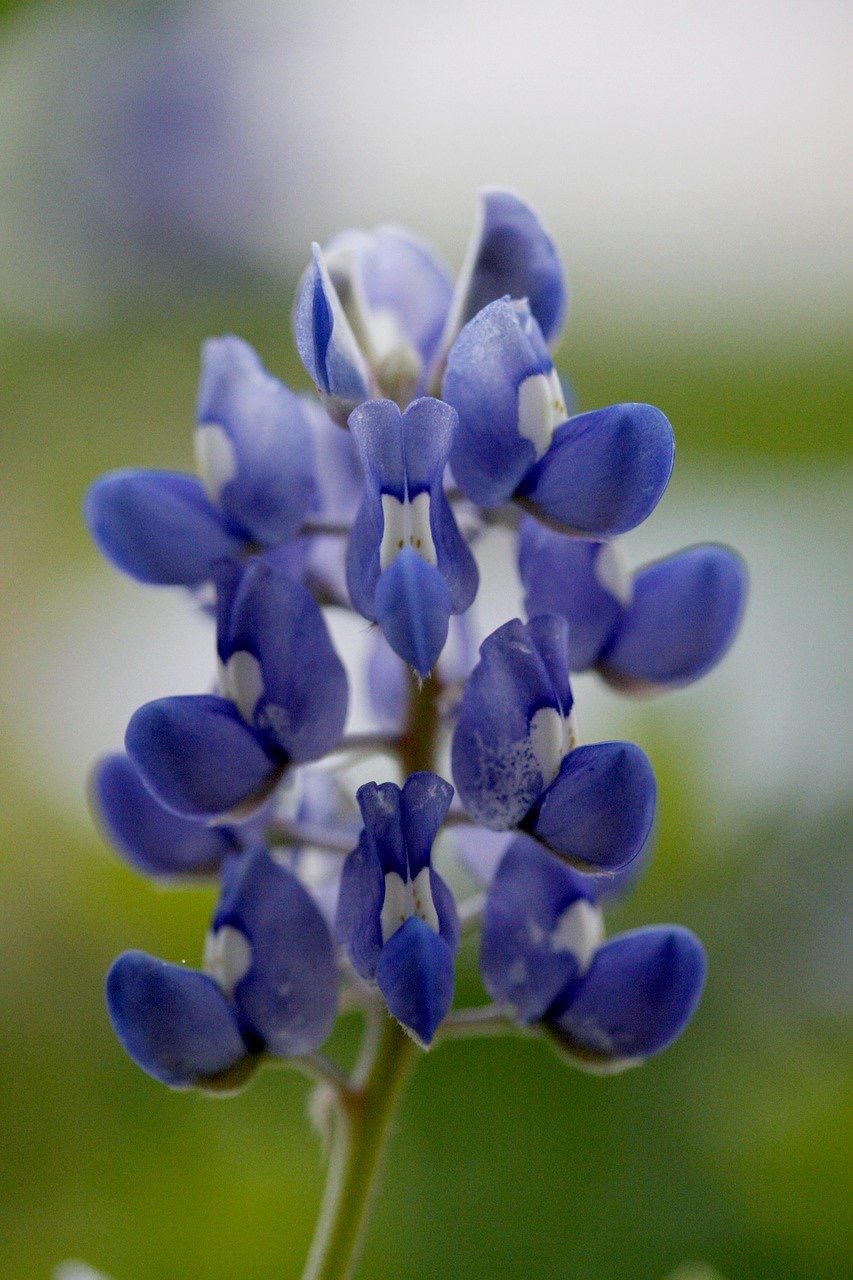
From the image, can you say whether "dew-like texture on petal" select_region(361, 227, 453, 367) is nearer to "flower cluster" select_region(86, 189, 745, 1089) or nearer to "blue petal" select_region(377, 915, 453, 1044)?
"flower cluster" select_region(86, 189, 745, 1089)

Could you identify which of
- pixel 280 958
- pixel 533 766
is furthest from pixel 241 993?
pixel 533 766

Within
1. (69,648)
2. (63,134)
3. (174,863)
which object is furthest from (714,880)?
(63,134)

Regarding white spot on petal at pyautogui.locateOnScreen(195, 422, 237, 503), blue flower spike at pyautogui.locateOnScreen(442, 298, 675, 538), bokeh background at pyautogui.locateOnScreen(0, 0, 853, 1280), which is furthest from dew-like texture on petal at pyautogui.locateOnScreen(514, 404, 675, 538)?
bokeh background at pyautogui.locateOnScreen(0, 0, 853, 1280)

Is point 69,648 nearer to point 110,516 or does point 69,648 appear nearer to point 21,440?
point 21,440

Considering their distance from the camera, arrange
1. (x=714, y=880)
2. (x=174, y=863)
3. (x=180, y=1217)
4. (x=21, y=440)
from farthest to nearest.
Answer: (x=21, y=440) → (x=714, y=880) → (x=180, y=1217) → (x=174, y=863)

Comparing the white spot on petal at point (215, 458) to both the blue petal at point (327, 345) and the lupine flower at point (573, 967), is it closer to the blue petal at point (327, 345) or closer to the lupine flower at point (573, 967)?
the blue petal at point (327, 345)

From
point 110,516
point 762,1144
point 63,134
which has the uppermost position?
point 63,134

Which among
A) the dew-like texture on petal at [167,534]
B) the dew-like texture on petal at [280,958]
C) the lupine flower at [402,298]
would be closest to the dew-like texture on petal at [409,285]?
the lupine flower at [402,298]
